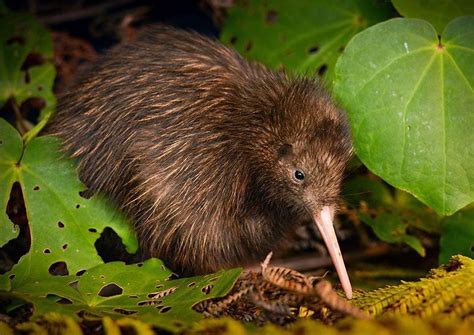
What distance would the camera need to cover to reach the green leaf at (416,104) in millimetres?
1848

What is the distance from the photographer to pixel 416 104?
6.17 ft

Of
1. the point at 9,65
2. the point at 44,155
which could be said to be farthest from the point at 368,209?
the point at 9,65

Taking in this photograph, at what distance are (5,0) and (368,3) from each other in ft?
4.59

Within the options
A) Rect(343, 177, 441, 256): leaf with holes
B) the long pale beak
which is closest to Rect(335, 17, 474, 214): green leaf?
the long pale beak

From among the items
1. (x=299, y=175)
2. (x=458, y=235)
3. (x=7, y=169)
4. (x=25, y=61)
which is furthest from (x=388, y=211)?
(x=25, y=61)

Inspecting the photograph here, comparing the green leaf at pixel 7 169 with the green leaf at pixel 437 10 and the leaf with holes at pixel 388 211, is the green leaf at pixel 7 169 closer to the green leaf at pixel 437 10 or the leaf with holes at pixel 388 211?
the leaf with holes at pixel 388 211

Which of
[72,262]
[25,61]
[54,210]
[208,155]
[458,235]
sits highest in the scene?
[25,61]

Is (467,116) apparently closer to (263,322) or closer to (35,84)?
(263,322)

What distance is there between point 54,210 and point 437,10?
48.6 inches

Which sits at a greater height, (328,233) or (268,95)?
(268,95)

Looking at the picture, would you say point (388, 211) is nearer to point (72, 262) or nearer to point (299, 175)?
point (299, 175)

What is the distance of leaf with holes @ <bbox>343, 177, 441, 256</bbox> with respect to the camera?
2.20 metres

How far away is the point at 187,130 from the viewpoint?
6.03 feet

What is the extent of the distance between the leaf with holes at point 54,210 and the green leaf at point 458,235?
891 millimetres
